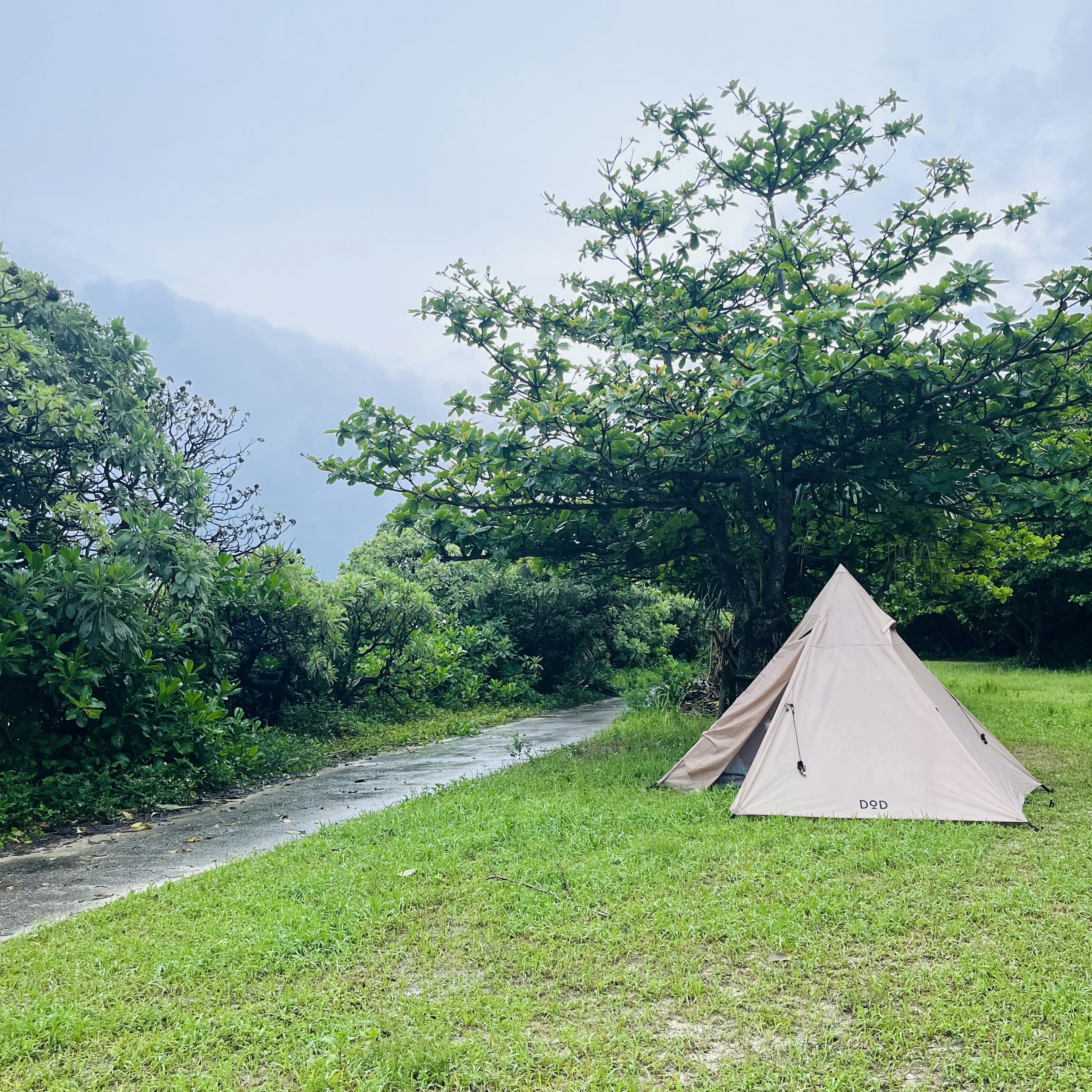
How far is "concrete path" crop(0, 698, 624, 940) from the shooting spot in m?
5.67

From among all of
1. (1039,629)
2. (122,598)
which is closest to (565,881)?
(122,598)

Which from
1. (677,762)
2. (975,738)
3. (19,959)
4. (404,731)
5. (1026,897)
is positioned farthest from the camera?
(404,731)

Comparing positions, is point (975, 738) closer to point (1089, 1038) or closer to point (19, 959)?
point (1089, 1038)

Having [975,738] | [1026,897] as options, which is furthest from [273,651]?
[1026,897]

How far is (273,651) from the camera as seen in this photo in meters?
12.1

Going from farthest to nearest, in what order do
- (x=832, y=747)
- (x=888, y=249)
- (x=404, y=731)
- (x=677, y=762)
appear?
(x=404, y=731) < (x=888, y=249) < (x=677, y=762) < (x=832, y=747)

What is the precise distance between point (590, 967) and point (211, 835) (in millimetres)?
4478

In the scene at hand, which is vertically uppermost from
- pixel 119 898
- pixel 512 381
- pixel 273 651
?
pixel 512 381

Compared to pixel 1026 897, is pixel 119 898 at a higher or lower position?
higher

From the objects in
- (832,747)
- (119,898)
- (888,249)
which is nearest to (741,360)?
(888,249)

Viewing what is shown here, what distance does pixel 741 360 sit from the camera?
8055 millimetres

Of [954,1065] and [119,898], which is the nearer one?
[954,1065]

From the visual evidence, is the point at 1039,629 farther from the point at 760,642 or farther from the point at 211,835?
the point at 211,835

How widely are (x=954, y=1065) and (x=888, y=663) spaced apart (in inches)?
175
